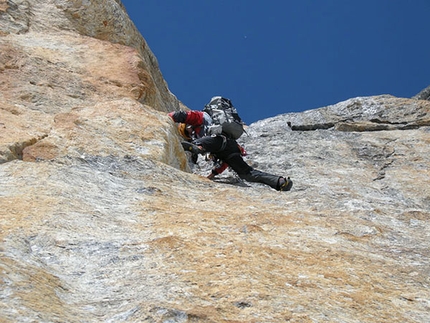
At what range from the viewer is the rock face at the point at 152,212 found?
4.63 meters

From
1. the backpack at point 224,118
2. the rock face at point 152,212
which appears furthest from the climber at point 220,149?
the rock face at point 152,212

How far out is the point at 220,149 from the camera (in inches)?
489

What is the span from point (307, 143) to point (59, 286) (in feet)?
35.9

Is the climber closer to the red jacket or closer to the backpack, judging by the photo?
the red jacket

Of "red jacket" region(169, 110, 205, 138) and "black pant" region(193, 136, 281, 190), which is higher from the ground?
"red jacket" region(169, 110, 205, 138)

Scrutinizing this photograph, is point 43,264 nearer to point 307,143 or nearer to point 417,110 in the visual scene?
point 307,143

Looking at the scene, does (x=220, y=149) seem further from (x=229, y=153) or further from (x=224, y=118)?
(x=224, y=118)

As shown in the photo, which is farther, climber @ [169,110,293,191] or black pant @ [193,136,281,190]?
black pant @ [193,136,281,190]

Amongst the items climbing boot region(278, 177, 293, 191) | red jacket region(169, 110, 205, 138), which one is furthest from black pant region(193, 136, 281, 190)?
red jacket region(169, 110, 205, 138)

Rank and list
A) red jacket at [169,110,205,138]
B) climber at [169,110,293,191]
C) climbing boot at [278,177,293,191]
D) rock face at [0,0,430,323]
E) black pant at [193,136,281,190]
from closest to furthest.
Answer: rock face at [0,0,430,323] → climbing boot at [278,177,293,191] → climber at [169,110,293,191] → black pant at [193,136,281,190] → red jacket at [169,110,205,138]

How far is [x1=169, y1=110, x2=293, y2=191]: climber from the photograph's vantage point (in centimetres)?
1188

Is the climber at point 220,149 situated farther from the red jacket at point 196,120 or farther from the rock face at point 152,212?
the rock face at point 152,212

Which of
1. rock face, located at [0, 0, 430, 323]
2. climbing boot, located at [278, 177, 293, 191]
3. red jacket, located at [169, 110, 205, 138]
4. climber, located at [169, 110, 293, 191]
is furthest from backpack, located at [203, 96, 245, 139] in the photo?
climbing boot, located at [278, 177, 293, 191]

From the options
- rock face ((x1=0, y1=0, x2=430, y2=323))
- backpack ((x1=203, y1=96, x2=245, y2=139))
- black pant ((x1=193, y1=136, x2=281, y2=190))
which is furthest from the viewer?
backpack ((x1=203, y1=96, x2=245, y2=139))
